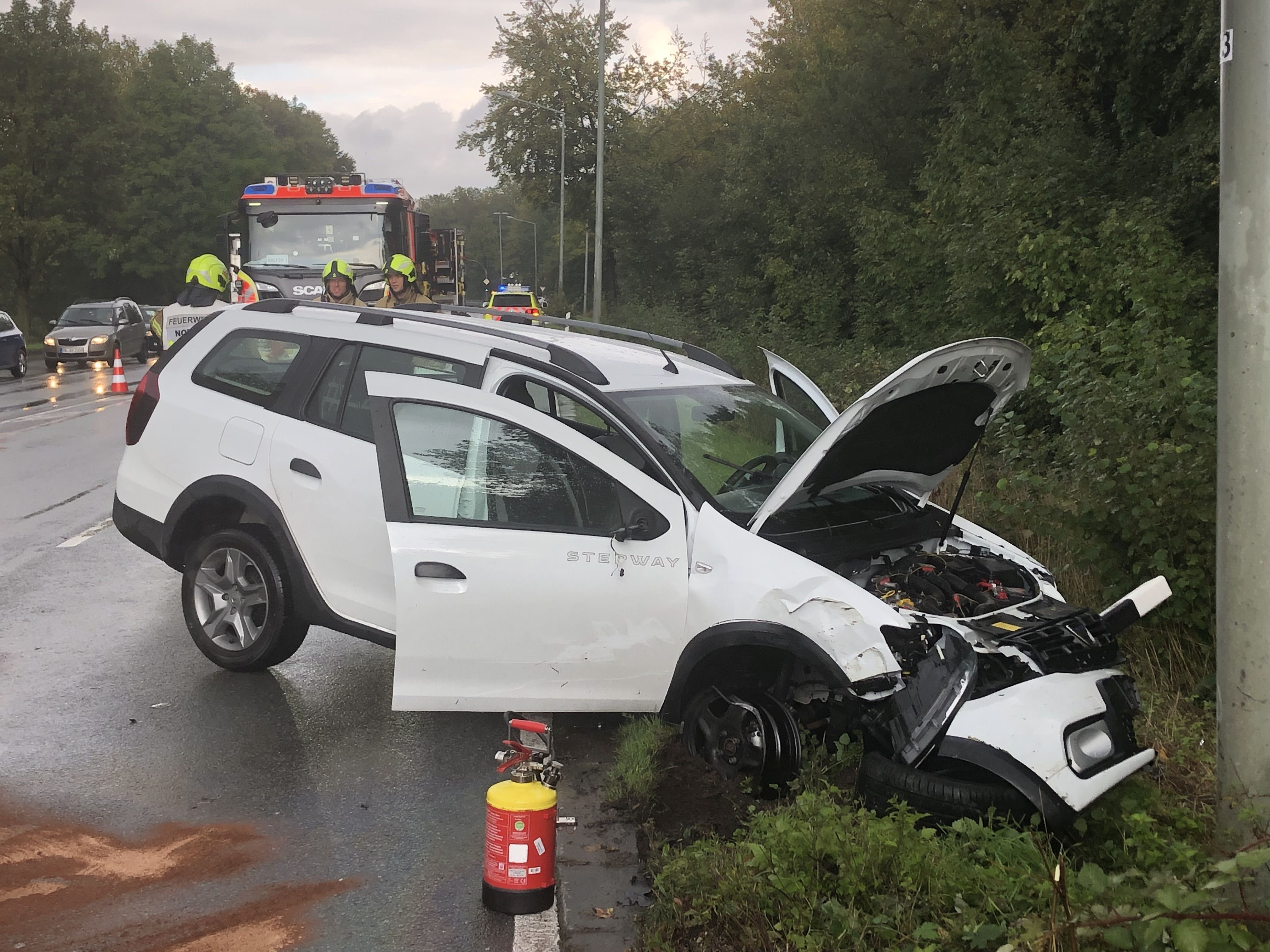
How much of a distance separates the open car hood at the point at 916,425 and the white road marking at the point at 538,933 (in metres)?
1.57

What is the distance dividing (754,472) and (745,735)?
1227mm

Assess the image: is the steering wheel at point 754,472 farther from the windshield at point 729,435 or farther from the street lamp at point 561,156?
the street lamp at point 561,156

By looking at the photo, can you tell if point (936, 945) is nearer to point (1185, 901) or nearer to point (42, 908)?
point (1185, 901)

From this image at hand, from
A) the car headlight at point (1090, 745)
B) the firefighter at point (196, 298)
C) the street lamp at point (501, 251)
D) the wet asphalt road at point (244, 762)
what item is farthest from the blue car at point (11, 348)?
the street lamp at point (501, 251)

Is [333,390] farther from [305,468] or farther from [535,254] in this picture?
[535,254]

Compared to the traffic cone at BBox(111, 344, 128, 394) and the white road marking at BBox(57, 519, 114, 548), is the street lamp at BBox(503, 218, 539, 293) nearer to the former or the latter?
the traffic cone at BBox(111, 344, 128, 394)

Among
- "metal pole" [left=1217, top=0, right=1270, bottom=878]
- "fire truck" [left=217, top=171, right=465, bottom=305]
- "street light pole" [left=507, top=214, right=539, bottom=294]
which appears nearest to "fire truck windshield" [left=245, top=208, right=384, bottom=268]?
"fire truck" [left=217, top=171, right=465, bottom=305]

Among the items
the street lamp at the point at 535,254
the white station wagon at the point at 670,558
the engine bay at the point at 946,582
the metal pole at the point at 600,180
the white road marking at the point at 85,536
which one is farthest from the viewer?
the street lamp at the point at 535,254

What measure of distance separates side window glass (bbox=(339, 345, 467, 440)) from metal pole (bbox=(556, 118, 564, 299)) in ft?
129

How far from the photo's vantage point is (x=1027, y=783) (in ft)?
12.9

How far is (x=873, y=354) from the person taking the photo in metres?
15.3

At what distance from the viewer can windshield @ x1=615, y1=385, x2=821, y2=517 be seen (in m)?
5.17

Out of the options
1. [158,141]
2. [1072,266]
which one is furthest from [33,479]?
[158,141]

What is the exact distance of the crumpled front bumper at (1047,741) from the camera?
394cm
